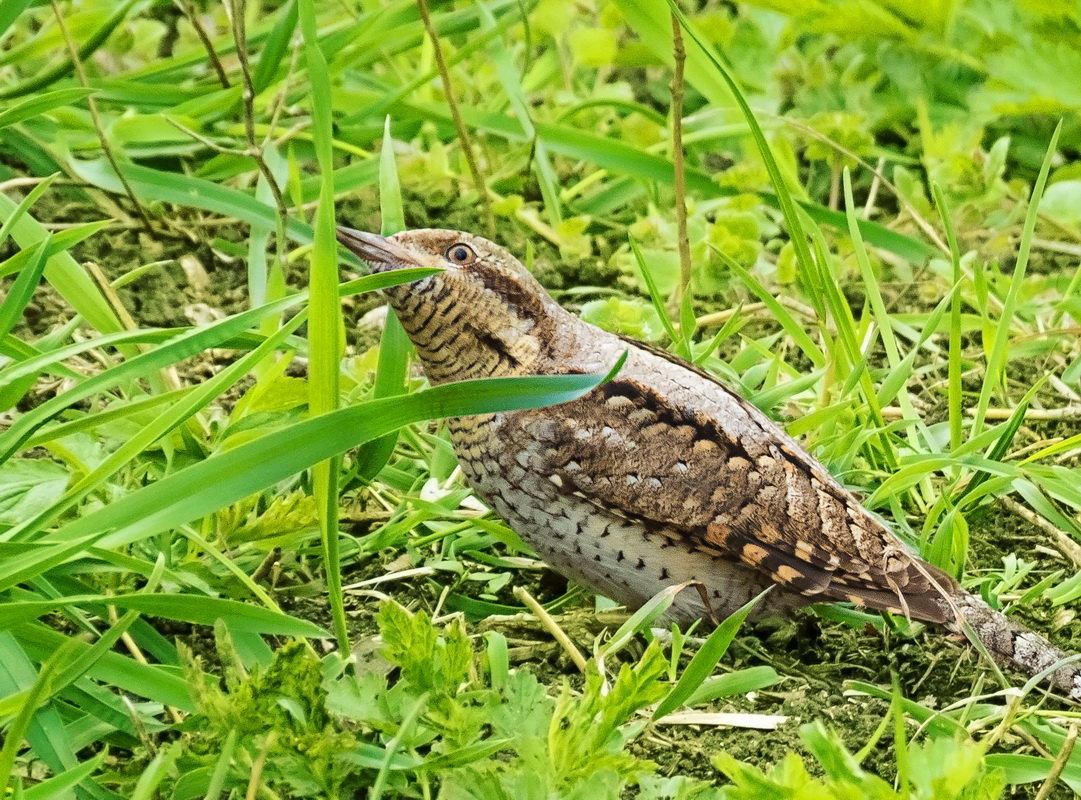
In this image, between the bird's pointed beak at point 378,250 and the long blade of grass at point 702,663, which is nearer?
the long blade of grass at point 702,663

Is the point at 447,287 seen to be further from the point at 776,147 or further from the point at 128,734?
the point at 776,147

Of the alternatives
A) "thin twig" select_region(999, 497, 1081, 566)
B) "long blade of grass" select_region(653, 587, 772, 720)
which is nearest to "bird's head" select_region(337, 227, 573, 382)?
"long blade of grass" select_region(653, 587, 772, 720)

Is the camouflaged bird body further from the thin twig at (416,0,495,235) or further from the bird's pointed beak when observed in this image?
the thin twig at (416,0,495,235)

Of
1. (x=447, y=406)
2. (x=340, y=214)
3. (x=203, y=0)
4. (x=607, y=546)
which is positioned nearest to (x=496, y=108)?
(x=340, y=214)

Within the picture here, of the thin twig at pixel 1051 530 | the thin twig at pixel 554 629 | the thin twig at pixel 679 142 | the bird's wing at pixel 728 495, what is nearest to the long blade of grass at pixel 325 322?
the thin twig at pixel 554 629

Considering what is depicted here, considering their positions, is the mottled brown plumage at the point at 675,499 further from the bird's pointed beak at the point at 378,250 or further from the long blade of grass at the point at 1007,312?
the long blade of grass at the point at 1007,312

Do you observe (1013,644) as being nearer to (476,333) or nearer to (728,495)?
(728,495)
